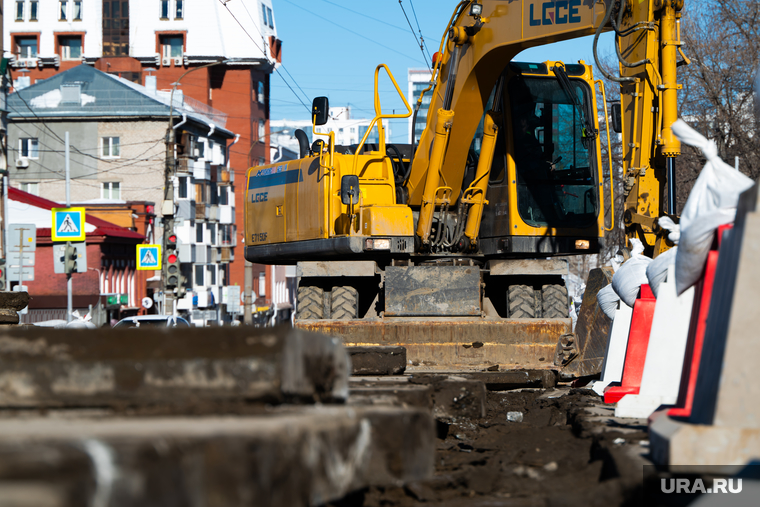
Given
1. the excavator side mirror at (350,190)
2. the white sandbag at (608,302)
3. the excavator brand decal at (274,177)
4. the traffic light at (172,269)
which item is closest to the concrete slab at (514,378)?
the white sandbag at (608,302)

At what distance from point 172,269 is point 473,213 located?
20722 millimetres

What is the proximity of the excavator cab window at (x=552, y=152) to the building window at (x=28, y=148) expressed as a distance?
51.7 m

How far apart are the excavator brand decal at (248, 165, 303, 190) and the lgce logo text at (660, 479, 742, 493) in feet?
31.2

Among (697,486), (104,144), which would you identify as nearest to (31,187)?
(104,144)

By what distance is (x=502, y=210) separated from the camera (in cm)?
1188

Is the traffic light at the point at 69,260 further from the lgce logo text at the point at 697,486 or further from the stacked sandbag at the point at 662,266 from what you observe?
the lgce logo text at the point at 697,486

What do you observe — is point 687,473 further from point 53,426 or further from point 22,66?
point 22,66

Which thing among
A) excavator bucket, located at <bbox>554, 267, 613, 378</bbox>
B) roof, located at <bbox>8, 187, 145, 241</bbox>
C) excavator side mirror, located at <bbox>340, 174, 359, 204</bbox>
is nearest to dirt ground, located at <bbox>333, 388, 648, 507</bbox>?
excavator bucket, located at <bbox>554, 267, 613, 378</bbox>

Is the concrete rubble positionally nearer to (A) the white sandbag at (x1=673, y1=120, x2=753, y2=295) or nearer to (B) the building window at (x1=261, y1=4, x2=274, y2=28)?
(A) the white sandbag at (x1=673, y1=120, x2=753, y2=295)

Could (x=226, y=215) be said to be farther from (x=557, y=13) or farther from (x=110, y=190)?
(x=557, y=13)

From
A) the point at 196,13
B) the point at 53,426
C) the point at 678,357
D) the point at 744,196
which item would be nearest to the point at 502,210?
the point at 678,357

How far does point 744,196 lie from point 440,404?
9.80 feet

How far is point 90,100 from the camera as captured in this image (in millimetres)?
58750

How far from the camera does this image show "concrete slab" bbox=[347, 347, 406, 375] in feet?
22.7
